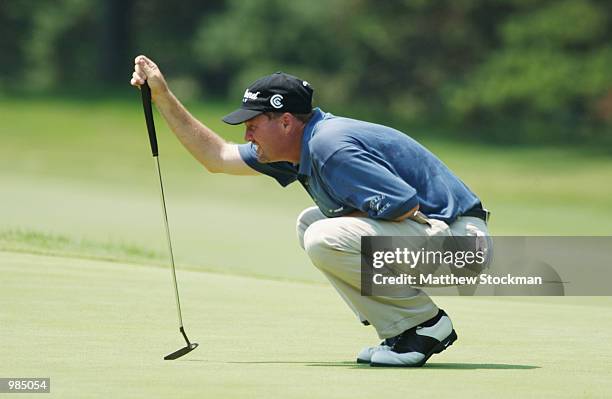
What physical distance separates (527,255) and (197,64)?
34817 mm

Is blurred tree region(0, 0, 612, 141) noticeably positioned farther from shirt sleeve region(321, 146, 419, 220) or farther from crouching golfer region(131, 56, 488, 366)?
shirt sleeve region(321, 146, 419, 220)

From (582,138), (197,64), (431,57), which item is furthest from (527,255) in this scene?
(197,64)

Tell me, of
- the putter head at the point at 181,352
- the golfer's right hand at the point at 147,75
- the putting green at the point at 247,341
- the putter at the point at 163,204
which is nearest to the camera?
the putting green at the point at 247,341

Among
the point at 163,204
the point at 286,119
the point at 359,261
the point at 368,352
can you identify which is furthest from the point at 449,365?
the point at 163,204

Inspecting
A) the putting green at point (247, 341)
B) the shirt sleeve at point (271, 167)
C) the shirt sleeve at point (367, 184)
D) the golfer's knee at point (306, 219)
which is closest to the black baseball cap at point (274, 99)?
the shirt sleeve at point (367, 184)

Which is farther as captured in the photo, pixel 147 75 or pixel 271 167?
pixel 271 167

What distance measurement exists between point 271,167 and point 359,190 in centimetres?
78

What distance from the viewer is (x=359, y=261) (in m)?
5.28

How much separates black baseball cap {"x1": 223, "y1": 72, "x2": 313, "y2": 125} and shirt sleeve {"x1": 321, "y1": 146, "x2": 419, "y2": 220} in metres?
0.33

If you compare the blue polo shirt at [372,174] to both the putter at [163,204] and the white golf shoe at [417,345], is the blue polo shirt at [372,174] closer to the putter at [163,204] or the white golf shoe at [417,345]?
the white golf shoe at [417,345]

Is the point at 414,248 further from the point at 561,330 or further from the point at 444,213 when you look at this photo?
the point at 561,330

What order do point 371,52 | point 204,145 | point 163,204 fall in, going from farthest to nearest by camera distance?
point 371,52 → point 204,145 → point 163,204

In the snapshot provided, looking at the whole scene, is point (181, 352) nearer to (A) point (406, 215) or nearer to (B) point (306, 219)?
(B) point (306, 219)

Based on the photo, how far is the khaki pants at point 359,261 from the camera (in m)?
5.27
